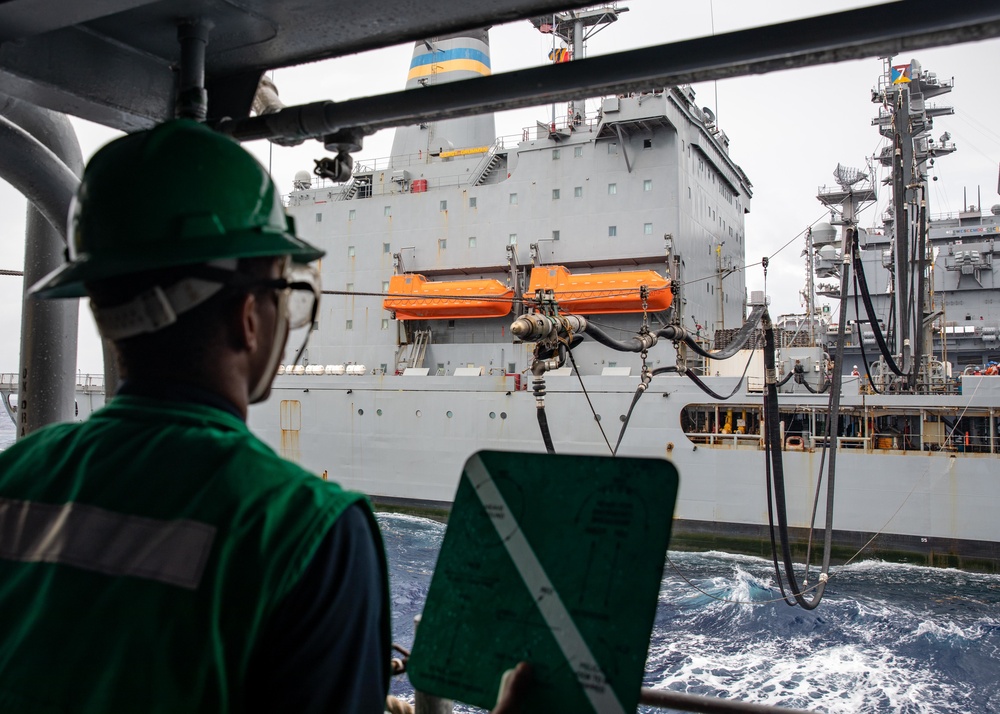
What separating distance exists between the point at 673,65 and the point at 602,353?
1235cm

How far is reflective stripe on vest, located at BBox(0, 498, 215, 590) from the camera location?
29.1 inches

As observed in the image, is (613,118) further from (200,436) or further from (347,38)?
(200,436)

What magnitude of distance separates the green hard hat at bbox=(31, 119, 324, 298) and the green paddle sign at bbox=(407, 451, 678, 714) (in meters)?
0.45

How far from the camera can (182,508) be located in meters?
0.76

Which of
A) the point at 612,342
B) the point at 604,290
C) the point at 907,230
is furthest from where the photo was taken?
the point at 604,290

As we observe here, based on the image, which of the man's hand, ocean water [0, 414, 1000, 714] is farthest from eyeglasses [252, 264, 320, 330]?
ocean water [0, 414, 1000, 714]

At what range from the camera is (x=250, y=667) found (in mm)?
749

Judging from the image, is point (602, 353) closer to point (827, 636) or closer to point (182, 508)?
point (827, 636)

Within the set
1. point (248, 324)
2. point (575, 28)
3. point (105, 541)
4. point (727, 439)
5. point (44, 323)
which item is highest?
point (575, 28)

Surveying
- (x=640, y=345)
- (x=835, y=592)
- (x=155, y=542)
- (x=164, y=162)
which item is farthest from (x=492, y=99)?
(x=835, y=592)

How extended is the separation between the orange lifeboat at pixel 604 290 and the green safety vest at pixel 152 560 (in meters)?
12.4

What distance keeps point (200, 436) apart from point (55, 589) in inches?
9.0

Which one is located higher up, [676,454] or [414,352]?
[414,352]

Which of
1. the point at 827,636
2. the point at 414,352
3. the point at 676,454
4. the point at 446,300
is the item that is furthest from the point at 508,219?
the point at 827,636
